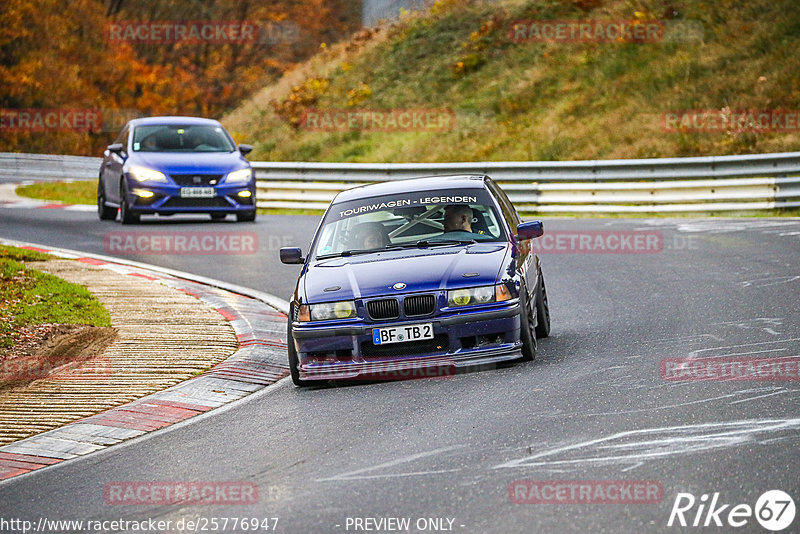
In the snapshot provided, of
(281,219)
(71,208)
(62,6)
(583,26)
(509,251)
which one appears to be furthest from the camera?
(62,6)

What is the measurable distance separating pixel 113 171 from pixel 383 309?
14348mm

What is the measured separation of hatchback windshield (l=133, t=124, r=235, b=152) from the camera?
73.5 feet

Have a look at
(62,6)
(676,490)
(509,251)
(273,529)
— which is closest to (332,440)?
(273,529)

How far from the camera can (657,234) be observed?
18.6m

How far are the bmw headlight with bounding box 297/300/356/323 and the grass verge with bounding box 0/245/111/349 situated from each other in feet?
10.5

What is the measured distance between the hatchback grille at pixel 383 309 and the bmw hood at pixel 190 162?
12.7 m

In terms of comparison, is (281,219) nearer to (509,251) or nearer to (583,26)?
(509,251)

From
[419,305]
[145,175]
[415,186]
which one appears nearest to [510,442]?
[419,305]

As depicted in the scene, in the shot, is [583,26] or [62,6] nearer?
[583,26]

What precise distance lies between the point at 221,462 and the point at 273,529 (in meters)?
1.43

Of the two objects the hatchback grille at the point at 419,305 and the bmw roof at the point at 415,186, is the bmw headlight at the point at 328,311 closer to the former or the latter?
the hatchback grille at the point at 419,305
